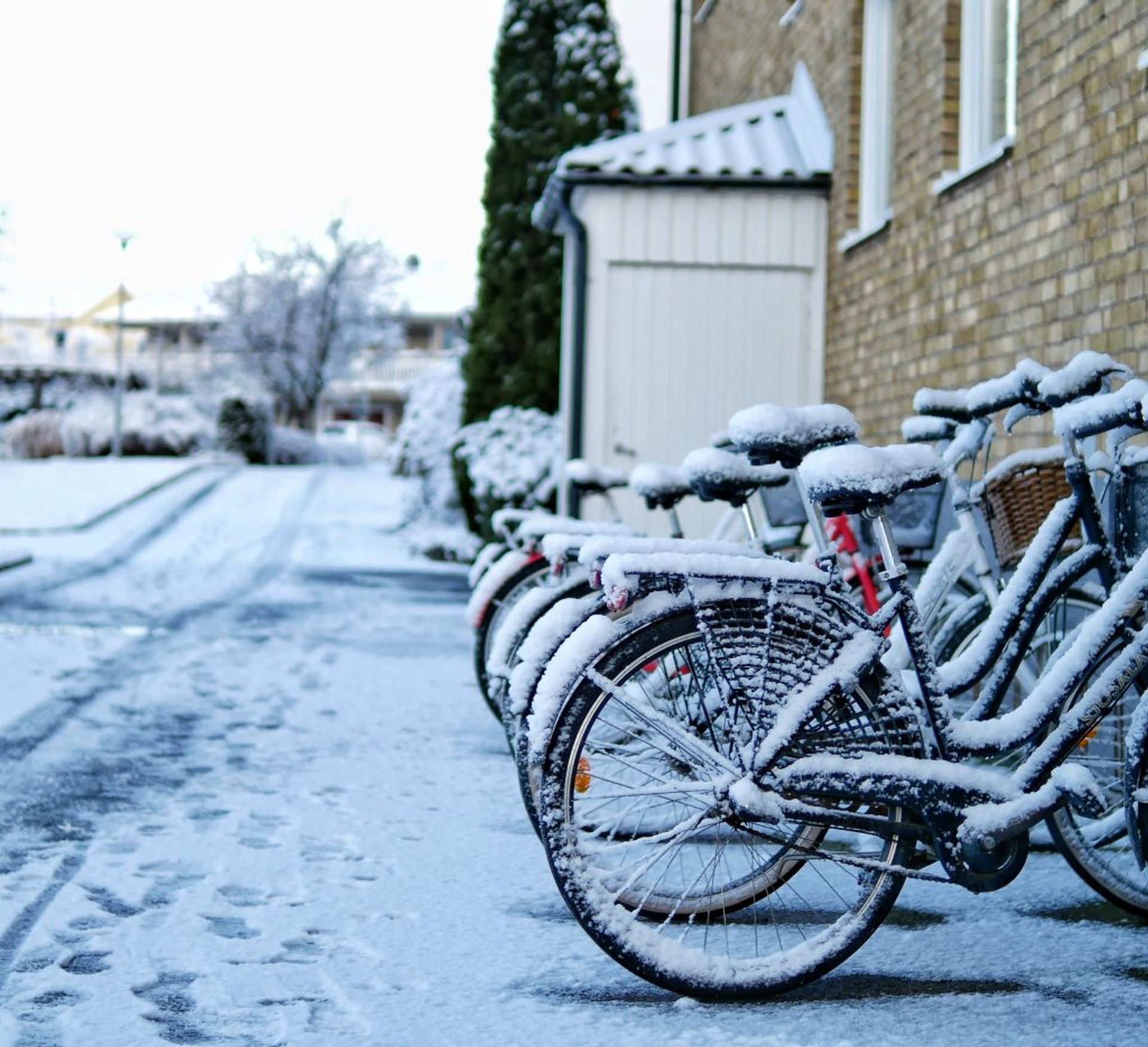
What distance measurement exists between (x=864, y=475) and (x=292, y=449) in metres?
34.5

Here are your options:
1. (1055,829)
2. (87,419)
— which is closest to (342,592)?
(1055,829)

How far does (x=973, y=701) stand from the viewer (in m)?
3.75

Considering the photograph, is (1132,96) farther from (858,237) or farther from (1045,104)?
(858,237)

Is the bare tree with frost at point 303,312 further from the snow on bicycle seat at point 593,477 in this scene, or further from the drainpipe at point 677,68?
the snow on bicycle seat at point 593,477

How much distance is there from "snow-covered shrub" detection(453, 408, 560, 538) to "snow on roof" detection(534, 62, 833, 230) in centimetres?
327

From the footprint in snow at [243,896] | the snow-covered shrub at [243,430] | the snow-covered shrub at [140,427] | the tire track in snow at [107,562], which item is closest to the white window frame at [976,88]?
the footprint in snow at [243,896]

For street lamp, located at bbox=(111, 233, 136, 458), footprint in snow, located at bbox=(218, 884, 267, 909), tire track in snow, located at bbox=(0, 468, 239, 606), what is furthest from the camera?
street lamp, located at bbox=(111, 233, 136, 458)

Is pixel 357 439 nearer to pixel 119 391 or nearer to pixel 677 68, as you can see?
pixel 119 391

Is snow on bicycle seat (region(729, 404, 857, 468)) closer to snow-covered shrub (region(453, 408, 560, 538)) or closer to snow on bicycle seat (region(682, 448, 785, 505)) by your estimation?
snow on bicycle seat (region(682, 448, 785, 505))

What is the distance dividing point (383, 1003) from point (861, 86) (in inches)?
324

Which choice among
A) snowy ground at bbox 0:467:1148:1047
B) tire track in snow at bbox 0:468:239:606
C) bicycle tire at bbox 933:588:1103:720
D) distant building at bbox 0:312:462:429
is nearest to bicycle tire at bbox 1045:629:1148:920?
snowy ground at bbox 0:467:1148:1047

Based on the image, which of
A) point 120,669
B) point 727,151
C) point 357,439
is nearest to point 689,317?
point 727,151

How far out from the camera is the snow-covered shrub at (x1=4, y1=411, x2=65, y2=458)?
34.1 metres

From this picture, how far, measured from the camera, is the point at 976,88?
26.4ft
